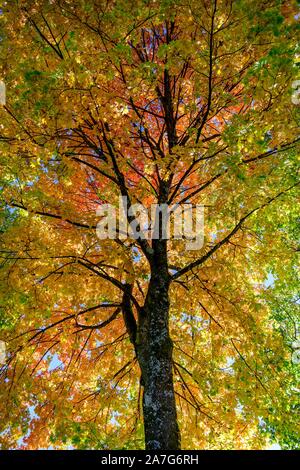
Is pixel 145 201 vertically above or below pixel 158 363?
above

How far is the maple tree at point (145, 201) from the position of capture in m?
4.15

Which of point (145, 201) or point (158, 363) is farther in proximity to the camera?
point (145, 201)

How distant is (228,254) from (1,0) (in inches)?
210

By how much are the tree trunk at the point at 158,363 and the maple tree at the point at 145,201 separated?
0.08 ft

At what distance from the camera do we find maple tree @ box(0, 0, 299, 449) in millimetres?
4152

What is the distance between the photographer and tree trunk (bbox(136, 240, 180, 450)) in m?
4.11

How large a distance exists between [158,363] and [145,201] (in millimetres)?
4125

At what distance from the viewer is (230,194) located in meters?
5.25

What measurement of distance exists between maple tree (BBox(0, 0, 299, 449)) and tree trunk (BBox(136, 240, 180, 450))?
24 mm

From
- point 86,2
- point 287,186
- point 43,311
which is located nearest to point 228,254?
point 287,186

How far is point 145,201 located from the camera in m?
7.88

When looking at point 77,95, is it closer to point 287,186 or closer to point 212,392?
point 287,186

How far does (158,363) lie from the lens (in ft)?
15.2
